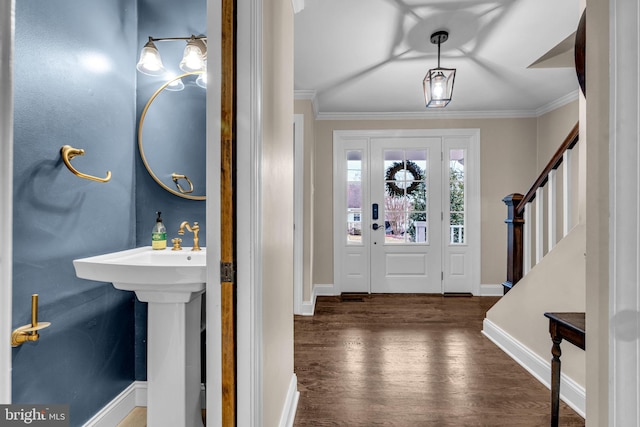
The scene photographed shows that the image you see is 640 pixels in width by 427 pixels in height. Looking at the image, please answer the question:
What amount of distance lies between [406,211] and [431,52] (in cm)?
216

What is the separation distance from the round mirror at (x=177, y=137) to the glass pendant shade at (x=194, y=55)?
0.05 meters

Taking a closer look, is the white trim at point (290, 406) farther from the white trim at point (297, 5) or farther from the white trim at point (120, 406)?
the white trim at point (297, 5)

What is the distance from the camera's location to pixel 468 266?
446 centimetres

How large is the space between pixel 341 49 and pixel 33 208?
7.59 feet

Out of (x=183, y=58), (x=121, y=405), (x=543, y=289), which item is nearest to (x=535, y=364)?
(x=543, y=289)

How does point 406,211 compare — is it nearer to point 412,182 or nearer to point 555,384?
point 412,182

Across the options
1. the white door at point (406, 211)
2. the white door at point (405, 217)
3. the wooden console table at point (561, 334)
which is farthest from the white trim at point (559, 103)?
the wooden console table at point (561, 334)

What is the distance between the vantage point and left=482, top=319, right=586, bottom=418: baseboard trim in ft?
6.13

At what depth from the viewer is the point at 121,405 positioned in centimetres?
174

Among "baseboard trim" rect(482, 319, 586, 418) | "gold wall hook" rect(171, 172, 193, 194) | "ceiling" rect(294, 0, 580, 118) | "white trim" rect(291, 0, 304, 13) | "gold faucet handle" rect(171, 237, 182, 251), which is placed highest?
"ceiling" rect(294, 0, 580, 118)

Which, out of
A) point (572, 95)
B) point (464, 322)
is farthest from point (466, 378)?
point (572, 95)

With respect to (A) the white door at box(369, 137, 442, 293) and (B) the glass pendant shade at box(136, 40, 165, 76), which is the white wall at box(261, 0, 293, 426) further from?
(A) the white door at box(369, 137, 442, 293)

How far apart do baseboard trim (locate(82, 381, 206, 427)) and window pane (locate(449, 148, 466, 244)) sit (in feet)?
12.0

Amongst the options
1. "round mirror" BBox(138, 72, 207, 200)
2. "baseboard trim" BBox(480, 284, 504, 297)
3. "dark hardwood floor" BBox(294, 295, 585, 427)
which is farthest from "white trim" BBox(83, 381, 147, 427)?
"baseboard trim" BBox(480, 284, 504, 297)
